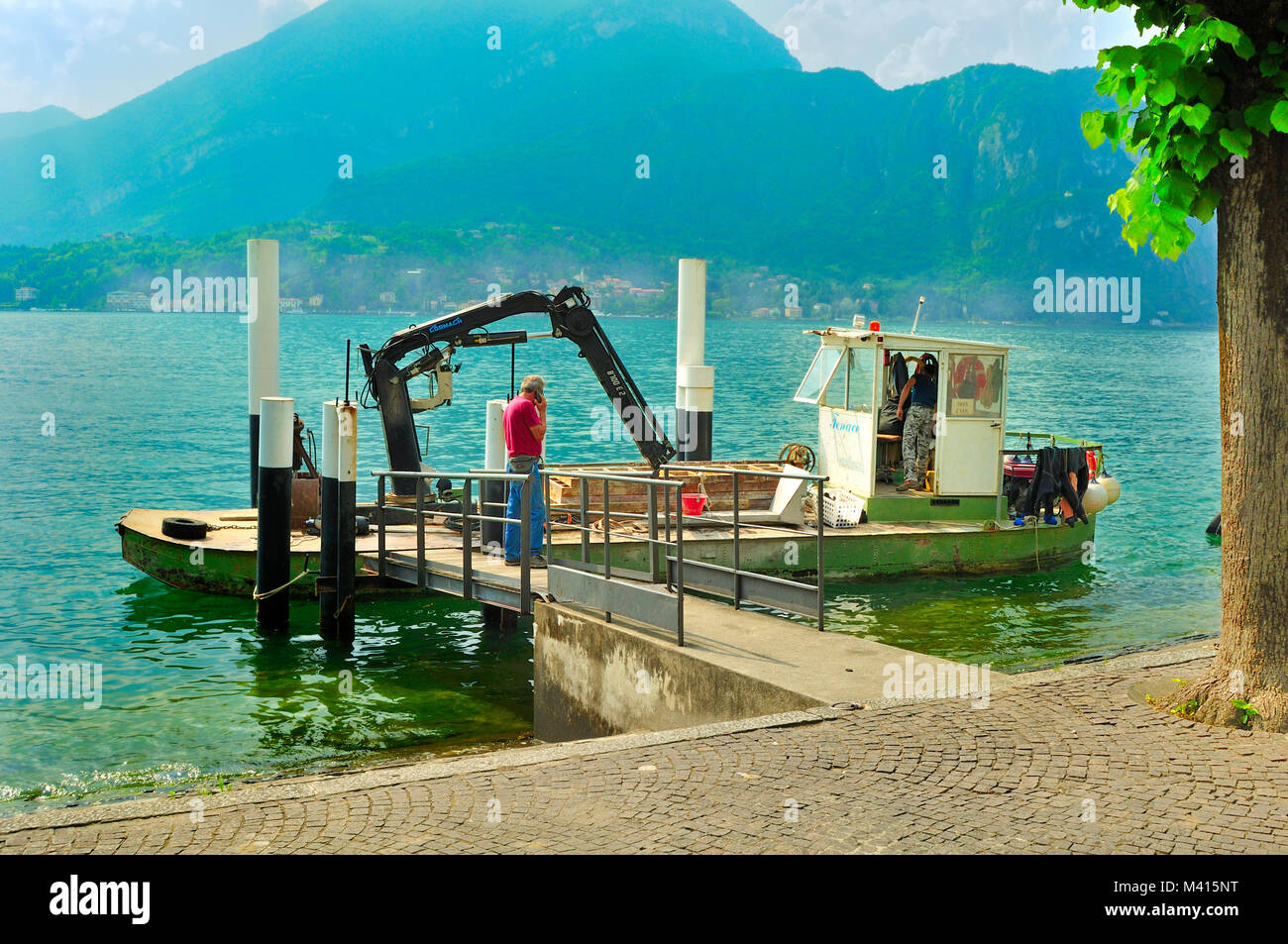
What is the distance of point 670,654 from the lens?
8930 mm

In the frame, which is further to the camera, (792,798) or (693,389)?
(693,389)

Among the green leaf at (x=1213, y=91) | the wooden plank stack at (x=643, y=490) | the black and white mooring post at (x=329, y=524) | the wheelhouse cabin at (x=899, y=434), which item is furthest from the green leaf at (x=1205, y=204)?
the wheelhouse cabin at (x=899, y=434)

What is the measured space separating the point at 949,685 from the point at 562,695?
327cm

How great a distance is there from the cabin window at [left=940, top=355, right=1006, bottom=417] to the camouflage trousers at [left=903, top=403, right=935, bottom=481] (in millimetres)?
383

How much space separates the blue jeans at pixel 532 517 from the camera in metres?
12.7

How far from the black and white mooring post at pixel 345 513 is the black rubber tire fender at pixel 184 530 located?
3201mm

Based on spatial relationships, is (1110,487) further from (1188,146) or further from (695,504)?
(1188,146)

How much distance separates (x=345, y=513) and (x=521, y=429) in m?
2.46

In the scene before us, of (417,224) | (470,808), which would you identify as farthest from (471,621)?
(417,224)

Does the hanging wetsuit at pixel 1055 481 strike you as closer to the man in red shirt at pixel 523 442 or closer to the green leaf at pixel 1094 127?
the man in red shirt at pixel 523 442

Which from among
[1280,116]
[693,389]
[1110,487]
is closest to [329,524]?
[693,389]

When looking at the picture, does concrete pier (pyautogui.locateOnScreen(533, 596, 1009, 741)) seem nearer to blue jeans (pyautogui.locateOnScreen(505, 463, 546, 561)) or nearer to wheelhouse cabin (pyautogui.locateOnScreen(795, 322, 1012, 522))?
blue jeans (pyautogui.locateOnScreen(505, 463, 546, 561))

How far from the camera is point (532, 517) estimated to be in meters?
12.9
